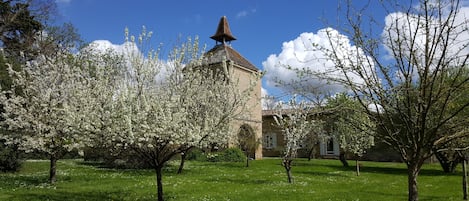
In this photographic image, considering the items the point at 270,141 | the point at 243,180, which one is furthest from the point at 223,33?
the point at 243,180

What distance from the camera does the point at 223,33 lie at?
127 ft

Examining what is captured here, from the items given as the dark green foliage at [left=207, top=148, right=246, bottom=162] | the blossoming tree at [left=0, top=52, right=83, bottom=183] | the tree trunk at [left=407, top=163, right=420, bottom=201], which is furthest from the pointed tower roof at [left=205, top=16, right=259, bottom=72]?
the tree trunk at [left=407, top=163, right=420, bottom=201]

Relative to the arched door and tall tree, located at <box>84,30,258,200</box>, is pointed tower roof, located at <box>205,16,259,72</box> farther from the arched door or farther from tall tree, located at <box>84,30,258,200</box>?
tall tree, located at <box>84,30,258,200</box>

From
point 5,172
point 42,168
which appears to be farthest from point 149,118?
point 42,168

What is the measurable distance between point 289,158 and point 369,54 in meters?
12.2

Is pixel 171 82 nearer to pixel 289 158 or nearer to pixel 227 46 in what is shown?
pixel 289 158

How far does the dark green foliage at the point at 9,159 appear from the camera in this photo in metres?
17.6

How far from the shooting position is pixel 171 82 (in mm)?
12180

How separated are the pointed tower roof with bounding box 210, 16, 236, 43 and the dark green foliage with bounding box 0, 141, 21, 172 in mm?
23657

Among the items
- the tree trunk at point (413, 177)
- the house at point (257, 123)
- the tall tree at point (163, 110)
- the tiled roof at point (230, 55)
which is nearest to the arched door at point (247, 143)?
the house at point (257, 123)

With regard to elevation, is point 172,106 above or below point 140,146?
above

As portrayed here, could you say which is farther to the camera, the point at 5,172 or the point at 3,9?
the point at 3,9

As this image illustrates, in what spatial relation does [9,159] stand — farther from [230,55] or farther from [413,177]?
[230,55]

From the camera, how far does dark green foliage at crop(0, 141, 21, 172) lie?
17.6 m
